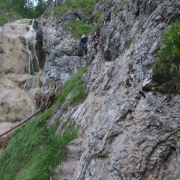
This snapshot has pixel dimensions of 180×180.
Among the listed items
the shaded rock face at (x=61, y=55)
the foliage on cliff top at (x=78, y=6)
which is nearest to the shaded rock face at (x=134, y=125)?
the shaded rock face at (x=61, y=55)

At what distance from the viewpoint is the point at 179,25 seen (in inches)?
131

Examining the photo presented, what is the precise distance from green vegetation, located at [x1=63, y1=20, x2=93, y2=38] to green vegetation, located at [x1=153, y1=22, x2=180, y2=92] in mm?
15631

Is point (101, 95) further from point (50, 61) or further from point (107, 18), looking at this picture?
point (50, 61)

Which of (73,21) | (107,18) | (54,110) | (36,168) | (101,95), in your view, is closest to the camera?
(36,168)

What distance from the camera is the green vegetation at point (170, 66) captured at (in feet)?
9.77

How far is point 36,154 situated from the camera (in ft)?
19.9

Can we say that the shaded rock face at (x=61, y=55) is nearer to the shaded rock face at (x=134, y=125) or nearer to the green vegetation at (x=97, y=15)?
the green vegetation at (x=97, y=15)

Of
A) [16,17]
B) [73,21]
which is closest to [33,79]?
[73,21]

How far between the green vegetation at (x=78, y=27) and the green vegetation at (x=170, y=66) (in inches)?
615

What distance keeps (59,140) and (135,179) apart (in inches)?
128

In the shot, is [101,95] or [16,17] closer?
[101,95]

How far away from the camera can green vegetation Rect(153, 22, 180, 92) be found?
2979 mm

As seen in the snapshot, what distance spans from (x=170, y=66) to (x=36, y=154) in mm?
5252

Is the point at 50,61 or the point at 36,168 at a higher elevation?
the point at 50,61
